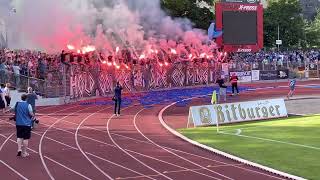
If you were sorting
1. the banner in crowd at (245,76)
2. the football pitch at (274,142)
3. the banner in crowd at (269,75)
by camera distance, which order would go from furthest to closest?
the banner in crowd at (269,75) → the banner in crowd at (245,76) → the football pitch at (274,142)

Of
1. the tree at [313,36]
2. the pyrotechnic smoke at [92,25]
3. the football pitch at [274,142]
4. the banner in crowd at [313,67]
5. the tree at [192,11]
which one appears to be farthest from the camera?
the tree at [313,36]

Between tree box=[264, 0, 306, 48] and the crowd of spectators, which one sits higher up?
tree box=[264, 0, 306, 48]

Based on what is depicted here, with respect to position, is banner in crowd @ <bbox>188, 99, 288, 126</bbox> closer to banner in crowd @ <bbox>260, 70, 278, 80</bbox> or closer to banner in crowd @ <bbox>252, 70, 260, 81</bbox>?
banner in crowd @ <bbox>252, 70, 260, 81</bbox>

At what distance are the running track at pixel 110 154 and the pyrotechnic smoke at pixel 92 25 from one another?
6.64 m

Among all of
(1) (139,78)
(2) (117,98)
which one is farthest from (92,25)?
(2) (117,98)

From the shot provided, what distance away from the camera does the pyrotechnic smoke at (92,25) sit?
29031 mm

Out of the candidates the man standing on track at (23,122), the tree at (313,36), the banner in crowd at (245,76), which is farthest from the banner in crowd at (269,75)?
the man standing on track at (23,122)

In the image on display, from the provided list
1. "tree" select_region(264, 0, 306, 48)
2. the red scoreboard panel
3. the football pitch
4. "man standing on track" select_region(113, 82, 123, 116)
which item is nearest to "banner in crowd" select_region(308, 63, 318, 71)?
the red scoreboard panel

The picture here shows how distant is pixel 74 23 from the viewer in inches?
1268

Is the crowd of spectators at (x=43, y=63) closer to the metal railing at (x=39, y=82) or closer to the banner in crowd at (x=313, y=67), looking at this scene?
the metal railing at (x=39, y=82)

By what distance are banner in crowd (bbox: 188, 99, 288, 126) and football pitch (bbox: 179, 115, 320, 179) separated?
65 centimetres

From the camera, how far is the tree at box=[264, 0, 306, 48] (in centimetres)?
7150

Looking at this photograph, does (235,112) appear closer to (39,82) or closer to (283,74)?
(39,82)

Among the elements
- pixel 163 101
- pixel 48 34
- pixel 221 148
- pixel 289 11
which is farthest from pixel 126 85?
pixel 289 11
